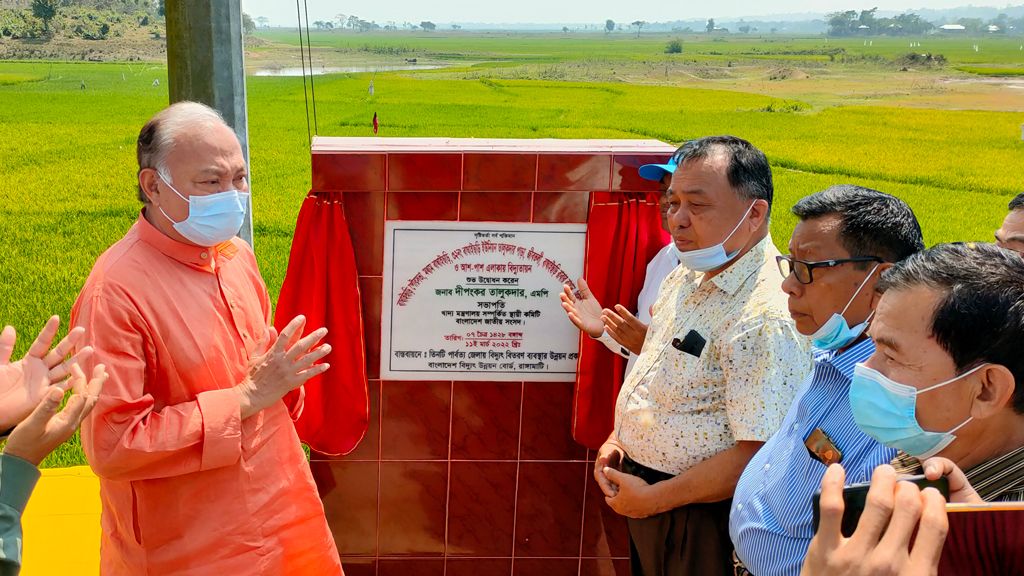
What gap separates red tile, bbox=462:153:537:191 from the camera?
3.11 m

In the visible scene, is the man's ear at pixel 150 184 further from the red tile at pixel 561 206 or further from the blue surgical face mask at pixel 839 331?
the blue surgical face mask at pixel 839 331

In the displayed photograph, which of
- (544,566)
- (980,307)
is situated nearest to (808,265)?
(980,307)

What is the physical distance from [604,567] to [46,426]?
8.10ft

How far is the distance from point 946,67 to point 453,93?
35.3 meters

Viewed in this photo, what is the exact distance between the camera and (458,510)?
11.1ft

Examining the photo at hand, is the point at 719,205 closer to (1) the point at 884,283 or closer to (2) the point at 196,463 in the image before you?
(1) the point at 884,283

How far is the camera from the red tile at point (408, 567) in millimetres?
3396

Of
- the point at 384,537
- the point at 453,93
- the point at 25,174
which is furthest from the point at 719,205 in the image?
the point at 453,93

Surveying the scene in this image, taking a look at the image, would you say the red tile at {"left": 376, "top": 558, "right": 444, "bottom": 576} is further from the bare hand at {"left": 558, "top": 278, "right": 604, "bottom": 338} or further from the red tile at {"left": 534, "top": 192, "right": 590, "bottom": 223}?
the red tile at {"left": 534, "top": 192, "right": 590, "bottom": 223}

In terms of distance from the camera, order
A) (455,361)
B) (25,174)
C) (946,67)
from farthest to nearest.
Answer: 1. (946,67)
2. (25,174)
3. (455,361)

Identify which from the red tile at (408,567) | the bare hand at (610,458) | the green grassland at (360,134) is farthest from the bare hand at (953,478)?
the green grassland at (360,134)

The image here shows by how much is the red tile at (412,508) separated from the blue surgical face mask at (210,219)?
4.57ft

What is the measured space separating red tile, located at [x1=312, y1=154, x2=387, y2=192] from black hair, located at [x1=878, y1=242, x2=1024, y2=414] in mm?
2056

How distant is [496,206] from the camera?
317cm
